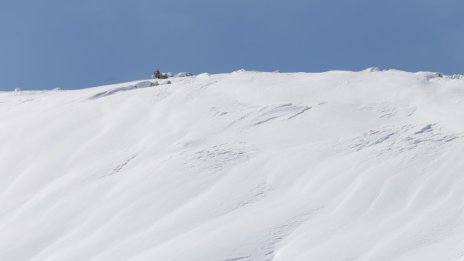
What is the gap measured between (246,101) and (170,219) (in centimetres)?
688

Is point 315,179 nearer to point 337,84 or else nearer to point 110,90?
A: point 337,84

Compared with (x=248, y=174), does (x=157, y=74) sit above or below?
above

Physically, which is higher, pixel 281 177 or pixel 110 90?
pixel 110 90

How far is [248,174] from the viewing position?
48.8ft

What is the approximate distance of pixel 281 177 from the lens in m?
14.5

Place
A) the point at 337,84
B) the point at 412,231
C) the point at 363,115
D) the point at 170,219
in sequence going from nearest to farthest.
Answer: the point at 412,231, the point at 170,219, the point at 363,115, the point at 337,84

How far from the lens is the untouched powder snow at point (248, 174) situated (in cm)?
1231

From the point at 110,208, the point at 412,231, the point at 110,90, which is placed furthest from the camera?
the point at 110,90

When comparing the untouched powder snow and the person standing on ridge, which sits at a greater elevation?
the person standing on ridge

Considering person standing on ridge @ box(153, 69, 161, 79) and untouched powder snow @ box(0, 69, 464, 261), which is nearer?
untouched powder snow @ box(0, 69, 464, 261)

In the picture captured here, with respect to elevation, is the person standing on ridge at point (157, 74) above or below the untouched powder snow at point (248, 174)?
above

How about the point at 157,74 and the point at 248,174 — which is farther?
the point at 157,74

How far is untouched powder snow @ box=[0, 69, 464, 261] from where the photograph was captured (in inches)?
485

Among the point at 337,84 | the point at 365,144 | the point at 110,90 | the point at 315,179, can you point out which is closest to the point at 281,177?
the point at 315,179
